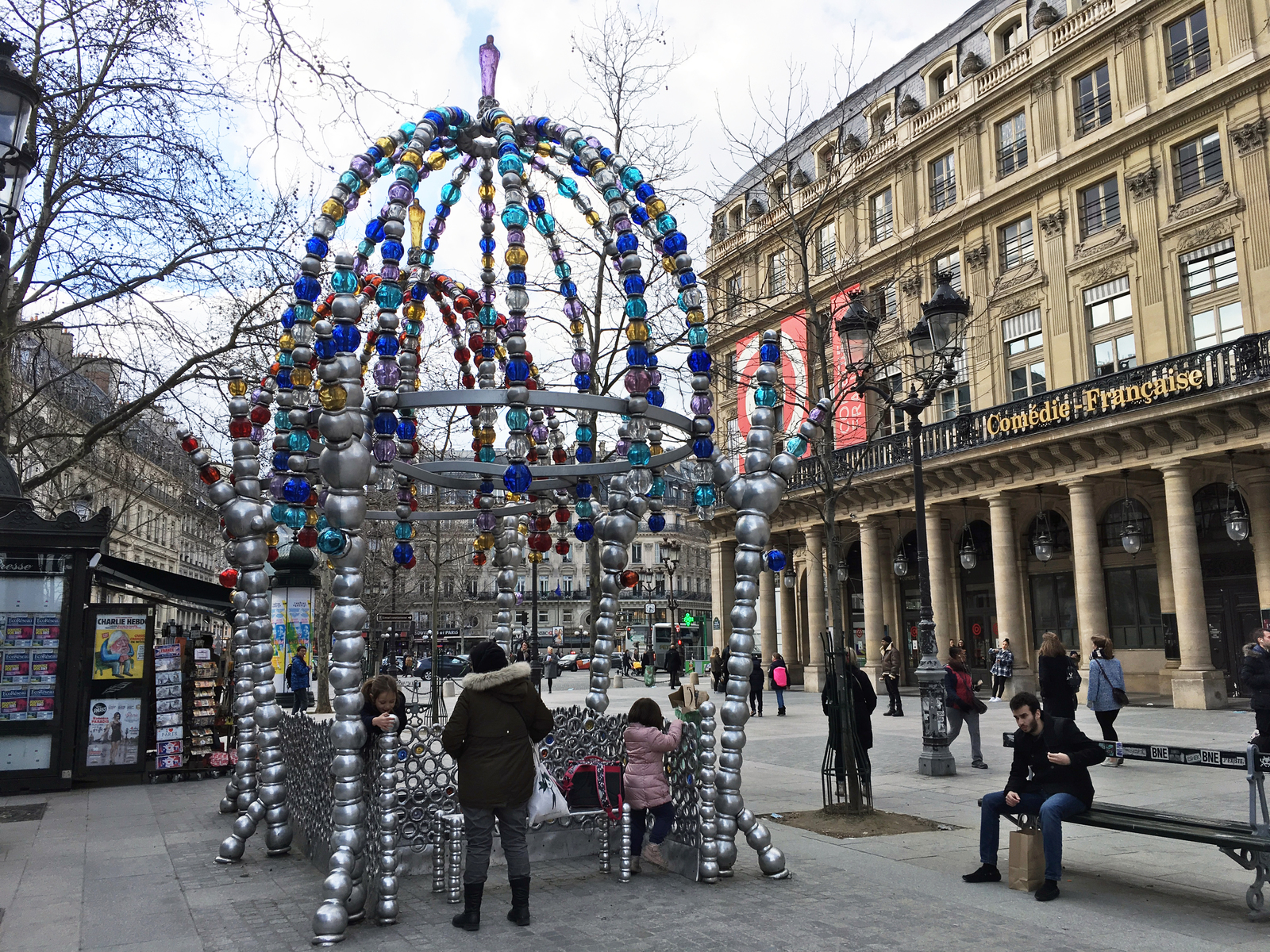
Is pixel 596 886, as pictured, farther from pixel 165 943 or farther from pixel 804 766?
pixel 804 766

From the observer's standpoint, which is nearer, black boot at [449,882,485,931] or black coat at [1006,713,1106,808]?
black boot at [449,882,485,931]

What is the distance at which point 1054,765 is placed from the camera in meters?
6.84

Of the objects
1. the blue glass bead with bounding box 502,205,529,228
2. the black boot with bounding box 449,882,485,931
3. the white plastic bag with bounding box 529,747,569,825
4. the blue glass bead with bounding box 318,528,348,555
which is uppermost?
the blue glass bead with bounding box 502,205,529,228

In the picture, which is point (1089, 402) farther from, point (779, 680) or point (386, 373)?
point (386, 373)

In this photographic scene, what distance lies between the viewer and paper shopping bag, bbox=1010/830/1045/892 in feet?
21.8

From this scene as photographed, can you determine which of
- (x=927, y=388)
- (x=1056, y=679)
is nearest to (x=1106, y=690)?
(x=1056, y=679)

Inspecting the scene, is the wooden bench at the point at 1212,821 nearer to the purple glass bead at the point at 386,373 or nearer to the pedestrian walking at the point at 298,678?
the purple glass bead at the point at 386,373

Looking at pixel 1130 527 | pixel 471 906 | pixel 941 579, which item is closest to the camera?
pixel 471 906

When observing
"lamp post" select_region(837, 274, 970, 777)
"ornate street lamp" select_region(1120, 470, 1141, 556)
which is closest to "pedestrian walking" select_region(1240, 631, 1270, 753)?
"lamp post" select_region(837, 274, 970, 777)

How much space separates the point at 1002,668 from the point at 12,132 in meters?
25.6

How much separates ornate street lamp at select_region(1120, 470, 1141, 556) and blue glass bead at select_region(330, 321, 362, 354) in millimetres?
22654

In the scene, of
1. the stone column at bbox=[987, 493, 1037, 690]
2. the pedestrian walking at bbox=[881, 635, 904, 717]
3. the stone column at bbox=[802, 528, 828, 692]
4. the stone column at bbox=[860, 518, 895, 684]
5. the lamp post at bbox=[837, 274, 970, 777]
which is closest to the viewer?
the lamp post at bbox=[837, 274, 970, 777]

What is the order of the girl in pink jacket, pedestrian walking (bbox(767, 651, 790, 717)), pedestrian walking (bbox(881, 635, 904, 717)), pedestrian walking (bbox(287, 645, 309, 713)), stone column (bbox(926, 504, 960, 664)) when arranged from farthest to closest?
stone column (bbox(926, 504, 960, 664)) < pedestrian walking (bbox(767, 651, 790, 717)) < pedestrian walking (bbox(881, 635, 904, 717)) < pedestrian walking (bbox(287, 645, 309, 713)) < the girl in pink jacket

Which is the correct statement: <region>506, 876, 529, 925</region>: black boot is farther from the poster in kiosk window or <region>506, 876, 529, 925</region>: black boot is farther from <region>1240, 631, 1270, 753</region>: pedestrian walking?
<region>1240, 631, 1270, 753</region>: pedestrian walking
